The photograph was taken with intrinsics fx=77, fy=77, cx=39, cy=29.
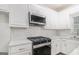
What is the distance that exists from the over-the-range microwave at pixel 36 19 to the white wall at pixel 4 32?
457 millimetres

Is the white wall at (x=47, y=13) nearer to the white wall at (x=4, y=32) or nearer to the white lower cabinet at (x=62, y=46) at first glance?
the white lower cabinet at (x=62, y=46)

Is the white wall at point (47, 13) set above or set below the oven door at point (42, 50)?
above

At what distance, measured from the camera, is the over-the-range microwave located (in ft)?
5.10

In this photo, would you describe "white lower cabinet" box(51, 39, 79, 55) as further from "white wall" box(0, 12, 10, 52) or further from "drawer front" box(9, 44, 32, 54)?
"white wall" box(0, 12, 10, 52)

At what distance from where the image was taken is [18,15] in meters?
1.47

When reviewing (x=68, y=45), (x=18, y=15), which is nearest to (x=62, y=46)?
(x=68, y=45)

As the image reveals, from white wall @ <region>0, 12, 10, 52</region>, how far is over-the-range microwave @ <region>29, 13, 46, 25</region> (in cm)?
46

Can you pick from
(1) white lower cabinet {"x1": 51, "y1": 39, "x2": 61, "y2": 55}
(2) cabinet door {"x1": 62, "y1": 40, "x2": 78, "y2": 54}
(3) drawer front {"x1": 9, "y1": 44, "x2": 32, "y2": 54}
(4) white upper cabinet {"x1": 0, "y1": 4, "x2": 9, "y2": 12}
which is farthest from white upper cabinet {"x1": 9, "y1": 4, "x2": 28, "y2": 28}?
(2) cabinet door {"x1": 62, "y1": 40, "x2": 78, "y2": 54}

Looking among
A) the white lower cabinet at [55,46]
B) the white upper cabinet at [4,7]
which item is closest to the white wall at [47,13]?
the white lower cabinet at [55,46]

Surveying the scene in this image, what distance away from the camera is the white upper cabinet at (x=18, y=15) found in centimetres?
136

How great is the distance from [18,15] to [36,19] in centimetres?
36

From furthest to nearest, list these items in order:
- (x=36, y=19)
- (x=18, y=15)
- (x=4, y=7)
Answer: (x=36, y=19) < (x=18, y=15) < (x=4, y=7)

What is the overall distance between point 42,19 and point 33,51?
647mm

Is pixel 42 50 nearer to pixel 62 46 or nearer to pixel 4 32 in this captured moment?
pixel 62 46
